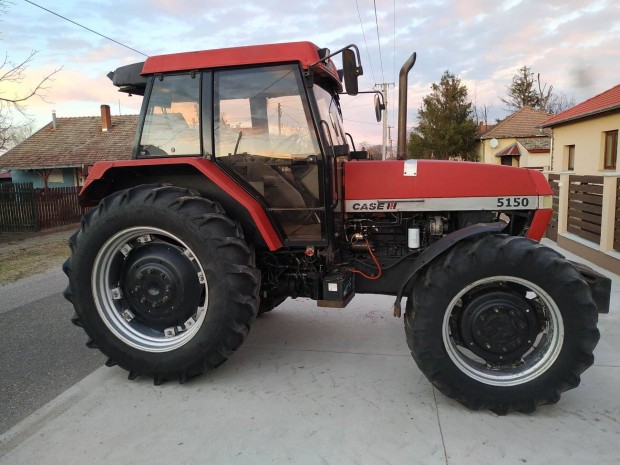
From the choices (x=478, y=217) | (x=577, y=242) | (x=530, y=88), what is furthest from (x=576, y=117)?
(x=530, y=88)

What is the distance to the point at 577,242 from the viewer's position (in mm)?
7855

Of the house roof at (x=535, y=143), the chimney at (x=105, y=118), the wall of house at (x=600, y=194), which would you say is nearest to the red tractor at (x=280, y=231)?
the wall of house at (x=600, y=194)

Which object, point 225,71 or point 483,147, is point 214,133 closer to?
point 225,71

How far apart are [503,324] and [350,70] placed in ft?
6.23

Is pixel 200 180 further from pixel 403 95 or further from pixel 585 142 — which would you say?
pixel 585 142

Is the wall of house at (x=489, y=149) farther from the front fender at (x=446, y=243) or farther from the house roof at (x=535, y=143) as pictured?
the front fender at (x=446, y=243)

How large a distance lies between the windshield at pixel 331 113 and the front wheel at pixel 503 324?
132 centimetres

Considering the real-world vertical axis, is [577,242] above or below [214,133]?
below

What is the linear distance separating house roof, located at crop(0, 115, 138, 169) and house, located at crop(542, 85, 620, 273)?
20.5 metres

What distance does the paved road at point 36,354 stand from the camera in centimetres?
312

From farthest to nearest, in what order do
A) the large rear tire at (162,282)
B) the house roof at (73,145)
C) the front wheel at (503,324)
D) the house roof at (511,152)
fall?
the house roof at (73,145), the house roof at (511,152), the large rear tire at (162,282), the front wheel at (503,324)

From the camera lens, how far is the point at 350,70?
2961mm

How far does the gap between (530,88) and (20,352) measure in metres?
50.7

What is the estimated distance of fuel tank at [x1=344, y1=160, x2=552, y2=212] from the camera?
329 cm
